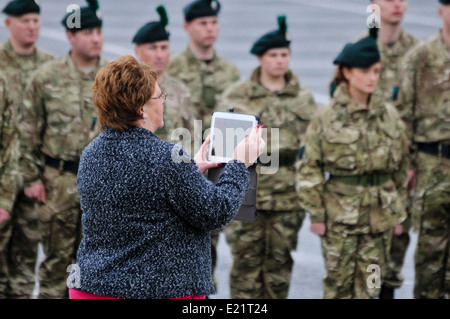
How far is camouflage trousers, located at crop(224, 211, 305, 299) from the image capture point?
7449mm

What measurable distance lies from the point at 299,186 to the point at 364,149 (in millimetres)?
495

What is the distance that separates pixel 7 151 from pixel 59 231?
746 millimetres

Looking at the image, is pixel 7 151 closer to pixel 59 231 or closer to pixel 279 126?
pixel 59 231

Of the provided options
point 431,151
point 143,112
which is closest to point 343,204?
point 431,151

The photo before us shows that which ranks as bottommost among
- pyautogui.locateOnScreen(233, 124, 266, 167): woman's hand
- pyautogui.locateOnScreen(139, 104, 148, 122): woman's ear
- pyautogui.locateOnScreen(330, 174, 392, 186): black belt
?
pyautogui.locateOnScreen(330, 174, 392, 186): black belt

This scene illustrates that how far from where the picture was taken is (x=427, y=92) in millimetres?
7500

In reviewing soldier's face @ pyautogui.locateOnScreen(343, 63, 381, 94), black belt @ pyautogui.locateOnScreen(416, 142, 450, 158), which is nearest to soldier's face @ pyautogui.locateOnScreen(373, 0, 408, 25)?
black belt @ pyautogui.locateOnScreen(416, 142, 450, 158)

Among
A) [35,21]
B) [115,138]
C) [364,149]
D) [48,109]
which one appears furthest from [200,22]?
[115,138]

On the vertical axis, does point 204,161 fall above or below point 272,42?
below

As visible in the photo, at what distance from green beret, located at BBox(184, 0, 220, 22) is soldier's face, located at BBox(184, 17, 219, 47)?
37 millimetres

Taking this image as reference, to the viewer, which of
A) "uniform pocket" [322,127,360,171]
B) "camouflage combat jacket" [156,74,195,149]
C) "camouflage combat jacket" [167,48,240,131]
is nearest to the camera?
"uniform pocket" [322,127,360,171]

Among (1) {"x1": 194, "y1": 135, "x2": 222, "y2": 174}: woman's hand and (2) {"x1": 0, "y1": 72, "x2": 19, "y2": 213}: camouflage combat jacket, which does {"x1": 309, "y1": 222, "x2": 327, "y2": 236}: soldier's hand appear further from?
(1) {"x1": 194, "y1": 135, "x2": 222, "y2": 174}: woman's hand

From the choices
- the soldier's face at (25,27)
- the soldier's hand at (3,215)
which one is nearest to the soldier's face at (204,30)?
the soldier's face at (25,27)

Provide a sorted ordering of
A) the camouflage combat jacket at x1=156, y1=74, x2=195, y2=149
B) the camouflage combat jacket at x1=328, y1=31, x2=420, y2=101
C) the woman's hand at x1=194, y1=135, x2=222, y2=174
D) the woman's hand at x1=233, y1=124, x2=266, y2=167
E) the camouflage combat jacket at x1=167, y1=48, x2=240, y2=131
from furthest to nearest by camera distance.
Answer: the camouflage combat jacket at x1=167, y1=48, x2=240, y2=131, the camouflage combat jacket at x1=328, y1=31, x2=420, y2=101, the camouflage combat jacket at x1=156, y1=74, x2=195, y2=149, the woman's hand at x1=194, y1=135, x2=222, y2=174, the woman's hand at x1=233, y1=124, x2=266, y2=167
